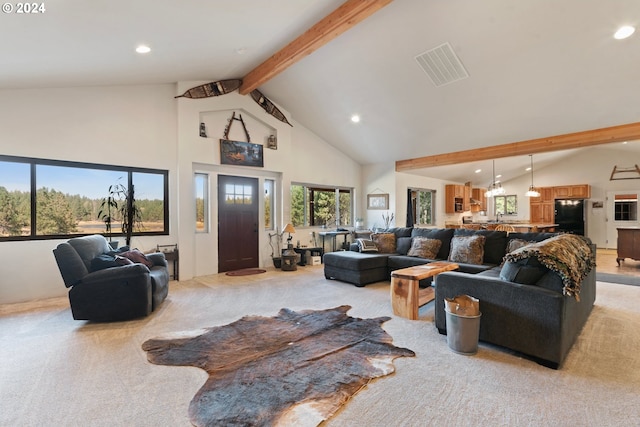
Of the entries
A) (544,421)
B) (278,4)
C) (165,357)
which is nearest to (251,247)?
(165,357)

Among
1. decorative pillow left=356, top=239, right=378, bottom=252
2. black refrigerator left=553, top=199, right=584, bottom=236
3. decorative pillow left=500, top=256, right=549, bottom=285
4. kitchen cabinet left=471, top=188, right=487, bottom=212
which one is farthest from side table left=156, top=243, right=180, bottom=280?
black refrigerator left=553, top=199, right=584, bottom=236

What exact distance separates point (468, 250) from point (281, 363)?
3.37m

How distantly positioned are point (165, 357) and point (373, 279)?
3.28 meters

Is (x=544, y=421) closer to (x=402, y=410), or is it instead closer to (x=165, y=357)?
(x=402, y=410)

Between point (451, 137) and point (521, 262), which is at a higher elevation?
point (451, 137)

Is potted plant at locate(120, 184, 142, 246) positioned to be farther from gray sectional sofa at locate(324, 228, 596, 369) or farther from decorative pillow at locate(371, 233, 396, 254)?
gray sectional sofa at locate(324, 228, 596, 369)

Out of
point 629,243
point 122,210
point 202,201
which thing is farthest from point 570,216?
point 122,210

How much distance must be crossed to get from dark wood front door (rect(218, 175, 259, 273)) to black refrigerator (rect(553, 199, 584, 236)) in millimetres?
9667

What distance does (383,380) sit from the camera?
2162 mm

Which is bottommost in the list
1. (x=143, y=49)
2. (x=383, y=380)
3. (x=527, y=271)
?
(x=383, y=380)

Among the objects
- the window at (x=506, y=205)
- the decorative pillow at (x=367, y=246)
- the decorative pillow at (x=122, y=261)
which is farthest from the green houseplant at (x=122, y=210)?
the window at (x=506, y=205)

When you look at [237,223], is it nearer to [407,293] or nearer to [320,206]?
[320,206]

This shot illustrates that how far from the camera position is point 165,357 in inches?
99.8

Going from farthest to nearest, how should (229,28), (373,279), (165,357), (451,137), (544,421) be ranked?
(451,137) → (373,279) → (229,28) → (165,357) → (544,421)
